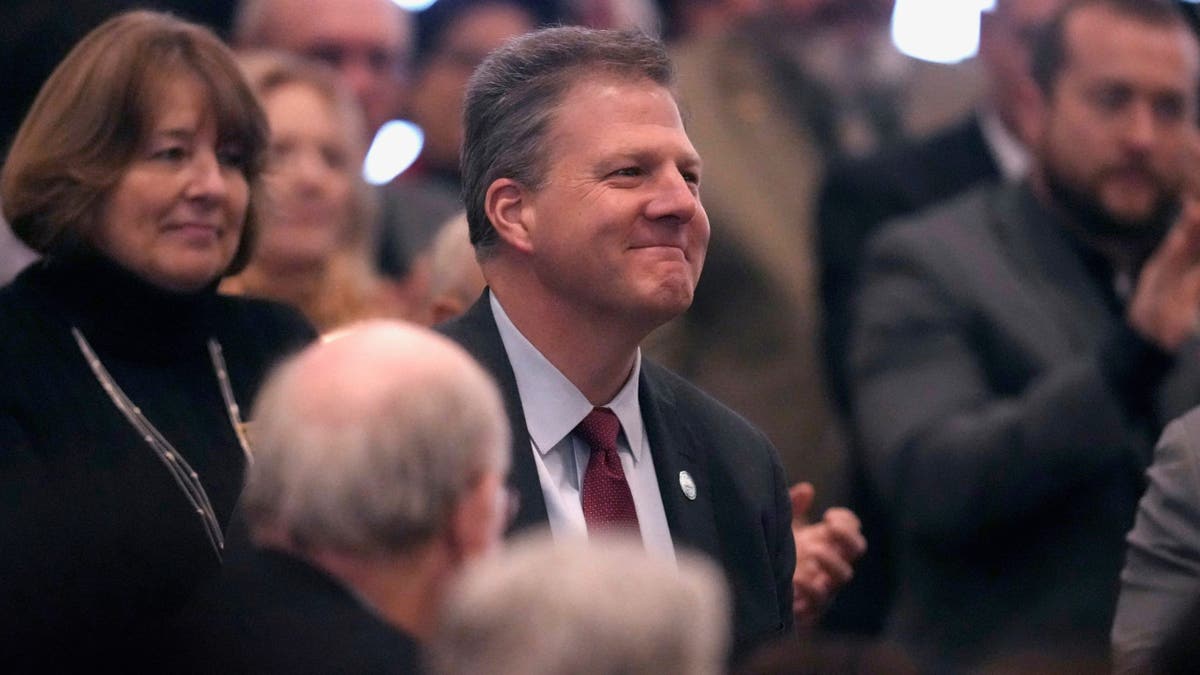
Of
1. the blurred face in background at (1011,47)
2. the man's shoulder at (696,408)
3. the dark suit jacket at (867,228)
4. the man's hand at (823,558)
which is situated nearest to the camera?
the man's shoulder at (696,408)

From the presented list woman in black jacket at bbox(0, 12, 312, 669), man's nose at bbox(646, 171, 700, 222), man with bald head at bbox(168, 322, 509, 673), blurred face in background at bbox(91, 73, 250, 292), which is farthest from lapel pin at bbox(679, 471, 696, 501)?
blurred face in background at bbox(91, 73, 250, 292)

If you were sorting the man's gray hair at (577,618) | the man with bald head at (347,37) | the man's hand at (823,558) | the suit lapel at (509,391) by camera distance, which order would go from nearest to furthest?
the man's gray hair at (577,618) → the suit lapel at (509,391) → the man's hand at (823,558) → the man with bald head at (347,37)

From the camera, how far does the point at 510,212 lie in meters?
3.65

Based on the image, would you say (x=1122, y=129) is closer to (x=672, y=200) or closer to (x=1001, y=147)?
(x=1001, y=147)

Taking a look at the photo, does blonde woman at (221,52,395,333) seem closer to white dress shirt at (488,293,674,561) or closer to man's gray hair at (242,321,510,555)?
white dress shirt at (488,293,674,561)

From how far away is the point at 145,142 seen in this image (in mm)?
3971

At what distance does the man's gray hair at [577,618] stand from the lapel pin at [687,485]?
4.32 ft

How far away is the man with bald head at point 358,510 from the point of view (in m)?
2.55

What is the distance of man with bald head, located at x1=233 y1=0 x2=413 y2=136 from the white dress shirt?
281 centimetres

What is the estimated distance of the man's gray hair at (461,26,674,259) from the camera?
361 centimetres

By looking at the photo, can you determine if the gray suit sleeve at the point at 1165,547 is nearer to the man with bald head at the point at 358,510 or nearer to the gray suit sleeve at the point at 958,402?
the gray suit sleeve at the point at 958,402

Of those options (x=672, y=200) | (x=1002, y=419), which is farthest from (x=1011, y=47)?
(x=672, y=200)

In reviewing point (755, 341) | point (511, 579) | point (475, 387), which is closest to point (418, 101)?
point (755, 341)

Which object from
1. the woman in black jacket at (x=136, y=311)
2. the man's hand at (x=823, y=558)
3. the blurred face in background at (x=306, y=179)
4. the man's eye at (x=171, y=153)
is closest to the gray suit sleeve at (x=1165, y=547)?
the man's hand at (x=823, y=558)
